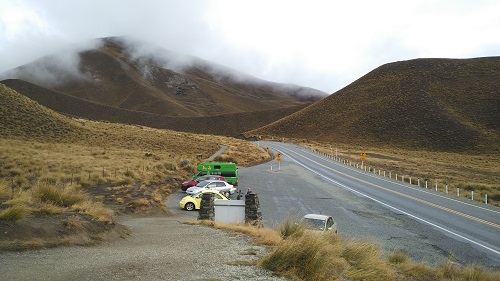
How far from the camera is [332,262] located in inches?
374

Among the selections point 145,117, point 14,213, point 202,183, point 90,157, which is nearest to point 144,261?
point 14,213

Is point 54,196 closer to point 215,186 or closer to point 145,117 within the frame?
point 215,186

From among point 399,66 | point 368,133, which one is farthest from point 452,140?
point 399,66

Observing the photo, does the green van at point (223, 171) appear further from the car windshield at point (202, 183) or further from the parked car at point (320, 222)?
the parked car at point (320, 222)

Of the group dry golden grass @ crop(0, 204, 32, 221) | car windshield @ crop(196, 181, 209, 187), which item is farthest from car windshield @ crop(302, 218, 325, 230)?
car windshield @ crop(196, 181, 209, 187)

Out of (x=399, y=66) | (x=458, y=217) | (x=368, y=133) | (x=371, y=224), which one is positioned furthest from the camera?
(x=399, y=66)

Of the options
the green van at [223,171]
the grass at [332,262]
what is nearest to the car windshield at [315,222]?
the grass at [332,262]

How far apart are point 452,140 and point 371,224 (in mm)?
89098

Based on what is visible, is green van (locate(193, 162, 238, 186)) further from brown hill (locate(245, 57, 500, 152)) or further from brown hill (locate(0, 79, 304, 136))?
brown hill (locate(0, 79, 304, 136))

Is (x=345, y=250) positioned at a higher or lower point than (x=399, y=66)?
lower


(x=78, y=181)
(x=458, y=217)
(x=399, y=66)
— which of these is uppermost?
(x=399, y=66)

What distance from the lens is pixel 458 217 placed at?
2319 centimetres

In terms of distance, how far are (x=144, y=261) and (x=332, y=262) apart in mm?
3971

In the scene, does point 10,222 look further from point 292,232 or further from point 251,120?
point 251,120
